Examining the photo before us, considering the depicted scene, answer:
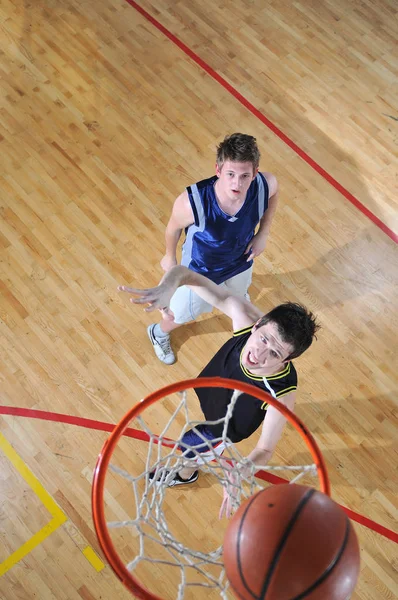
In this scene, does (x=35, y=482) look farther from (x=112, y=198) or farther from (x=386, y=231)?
(x=386, y=231)

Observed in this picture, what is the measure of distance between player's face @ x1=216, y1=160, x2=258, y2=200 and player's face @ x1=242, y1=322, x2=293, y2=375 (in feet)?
2.63

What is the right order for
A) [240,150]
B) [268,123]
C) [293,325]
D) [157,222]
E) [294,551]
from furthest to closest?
[268,123] < [157,222] < [240,150] < [293,325] < [294,551]

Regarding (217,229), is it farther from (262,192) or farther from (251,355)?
(251,355)

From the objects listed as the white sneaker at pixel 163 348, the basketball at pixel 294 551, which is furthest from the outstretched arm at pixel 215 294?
the basketball at pixel 294 551

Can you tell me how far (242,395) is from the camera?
2.83 meters

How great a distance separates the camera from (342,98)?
17.2 feet

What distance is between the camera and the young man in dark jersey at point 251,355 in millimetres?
2553

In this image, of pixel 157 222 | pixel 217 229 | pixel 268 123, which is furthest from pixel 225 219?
pixel 268 123

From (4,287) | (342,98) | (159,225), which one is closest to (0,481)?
(4,287)

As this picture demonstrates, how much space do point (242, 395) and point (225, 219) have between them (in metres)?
0.99

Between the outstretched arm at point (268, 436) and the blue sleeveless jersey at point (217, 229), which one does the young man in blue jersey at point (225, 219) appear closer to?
the blue sleeveless jersey at point (217, 229)

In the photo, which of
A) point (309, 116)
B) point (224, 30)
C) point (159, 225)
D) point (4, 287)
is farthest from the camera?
point (224, 30)

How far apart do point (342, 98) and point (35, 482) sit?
3.97 metres

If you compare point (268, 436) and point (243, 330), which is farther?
point (243, 330)
